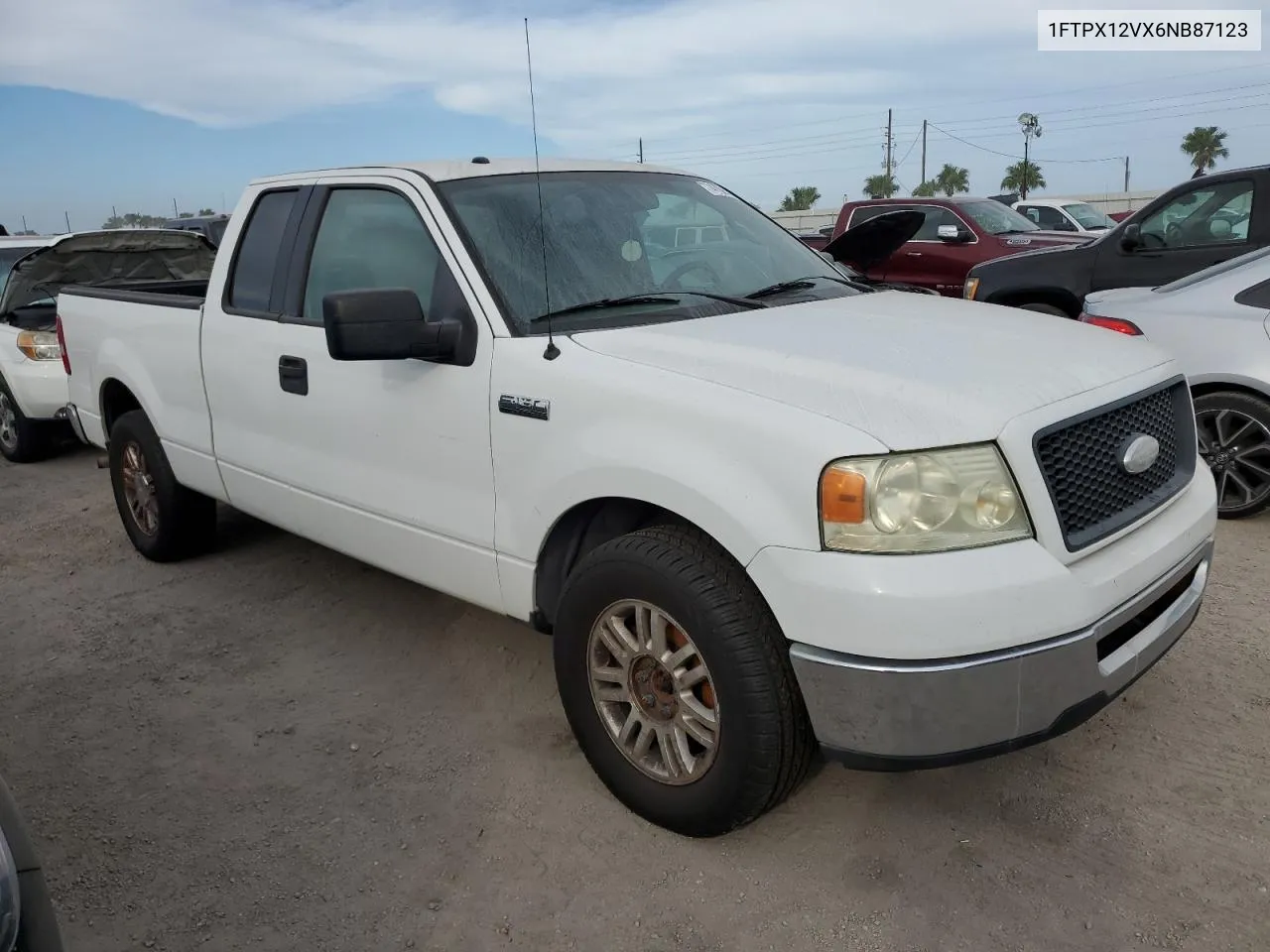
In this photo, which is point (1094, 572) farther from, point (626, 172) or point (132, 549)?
point (132, 549)

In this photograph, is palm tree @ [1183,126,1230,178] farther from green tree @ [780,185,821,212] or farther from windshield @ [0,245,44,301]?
windshield @ [0,245,44,301]

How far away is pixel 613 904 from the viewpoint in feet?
8.61

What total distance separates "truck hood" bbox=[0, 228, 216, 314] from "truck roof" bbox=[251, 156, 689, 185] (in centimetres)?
520

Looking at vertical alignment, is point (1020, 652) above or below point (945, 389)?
below

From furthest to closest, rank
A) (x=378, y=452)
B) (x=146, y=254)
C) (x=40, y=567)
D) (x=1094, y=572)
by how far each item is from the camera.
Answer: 1. (x=146, y=254)
2. (x=40, y=567)
3. (x=378, y=452)
4. (x=1094, y=572)

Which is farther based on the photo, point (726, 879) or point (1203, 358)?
point (1203, 358)

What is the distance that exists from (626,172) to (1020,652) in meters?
2.44

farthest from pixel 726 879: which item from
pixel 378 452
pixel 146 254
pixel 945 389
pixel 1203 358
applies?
pixel 146 254

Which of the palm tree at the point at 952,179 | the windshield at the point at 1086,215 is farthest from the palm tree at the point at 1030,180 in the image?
the windshield at the point at 1086,215

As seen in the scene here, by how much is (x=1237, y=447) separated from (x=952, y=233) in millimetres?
6413

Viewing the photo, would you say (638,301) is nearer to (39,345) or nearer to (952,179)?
(39,345)

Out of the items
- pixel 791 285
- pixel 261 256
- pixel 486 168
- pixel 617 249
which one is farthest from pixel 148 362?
pixel 791 285

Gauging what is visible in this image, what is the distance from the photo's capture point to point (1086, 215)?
16.8m

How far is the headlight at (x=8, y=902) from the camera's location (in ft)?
5.48
